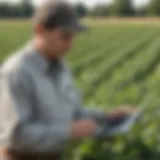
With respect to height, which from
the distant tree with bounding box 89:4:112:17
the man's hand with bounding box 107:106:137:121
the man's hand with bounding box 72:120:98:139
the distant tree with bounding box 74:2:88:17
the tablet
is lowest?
the man's hand with bounding box 72:120:98:139

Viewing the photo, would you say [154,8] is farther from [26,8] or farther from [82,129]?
[82,129]

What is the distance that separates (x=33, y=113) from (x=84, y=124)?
261 mm

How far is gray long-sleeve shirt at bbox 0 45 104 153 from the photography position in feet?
9.79

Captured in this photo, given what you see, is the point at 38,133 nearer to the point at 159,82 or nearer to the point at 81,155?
the point at 81,155

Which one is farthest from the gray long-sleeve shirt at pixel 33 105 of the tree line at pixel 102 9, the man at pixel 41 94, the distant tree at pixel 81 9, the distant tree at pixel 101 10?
the distant tree at pixel 101 10

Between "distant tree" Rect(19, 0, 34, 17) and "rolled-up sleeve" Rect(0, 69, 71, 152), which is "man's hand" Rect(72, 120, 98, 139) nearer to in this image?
"rolled-up sleeve" Rect(0, 69, 71, 152)

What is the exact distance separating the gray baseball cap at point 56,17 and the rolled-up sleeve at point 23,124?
0.87 feet

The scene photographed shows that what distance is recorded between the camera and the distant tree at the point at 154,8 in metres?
76.8

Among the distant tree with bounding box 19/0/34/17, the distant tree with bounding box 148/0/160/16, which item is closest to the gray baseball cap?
the distant tree with bounding box 19/0/34/17

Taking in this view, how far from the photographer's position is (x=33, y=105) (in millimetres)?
3055

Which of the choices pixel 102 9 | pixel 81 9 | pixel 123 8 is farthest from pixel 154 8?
pixel 102 9

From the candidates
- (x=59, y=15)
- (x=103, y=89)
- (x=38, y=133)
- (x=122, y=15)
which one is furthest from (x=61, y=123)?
(x=122, y=15)

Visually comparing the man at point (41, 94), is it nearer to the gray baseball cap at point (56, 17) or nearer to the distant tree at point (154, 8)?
the gray baseball cap at point (56, 17)

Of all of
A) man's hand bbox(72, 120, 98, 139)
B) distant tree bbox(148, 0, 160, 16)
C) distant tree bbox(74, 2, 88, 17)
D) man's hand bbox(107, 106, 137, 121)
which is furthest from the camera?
distant tree bbox(148, 0, 160, 16)
